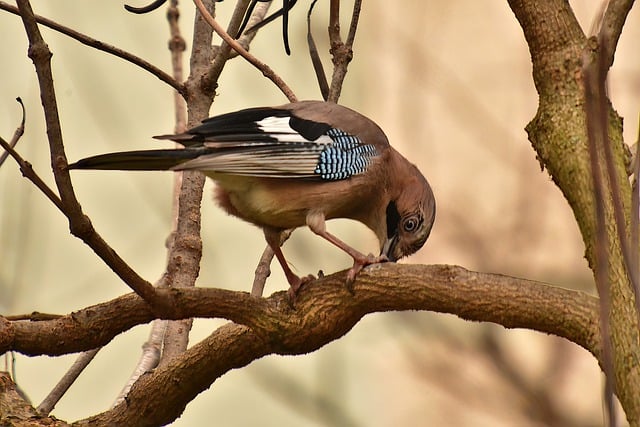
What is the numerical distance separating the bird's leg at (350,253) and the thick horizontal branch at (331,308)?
39mm

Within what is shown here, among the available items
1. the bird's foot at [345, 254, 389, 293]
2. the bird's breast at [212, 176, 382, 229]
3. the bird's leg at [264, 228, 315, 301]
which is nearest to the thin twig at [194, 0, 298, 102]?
the bird's breast at [212, 176, 382, 229]

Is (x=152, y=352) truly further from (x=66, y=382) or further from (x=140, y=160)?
(x=140, y=160)

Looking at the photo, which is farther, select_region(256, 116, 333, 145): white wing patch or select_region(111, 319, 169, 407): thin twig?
select_region(111, 319, 169, 407): thin twig

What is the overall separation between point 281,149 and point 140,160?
748 millimetres

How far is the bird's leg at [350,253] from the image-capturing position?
3.01 m

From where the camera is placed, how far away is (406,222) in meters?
4.23

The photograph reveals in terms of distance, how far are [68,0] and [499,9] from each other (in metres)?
3.59

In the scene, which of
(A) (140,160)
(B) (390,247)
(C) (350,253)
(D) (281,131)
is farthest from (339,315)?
(B) (390,247)

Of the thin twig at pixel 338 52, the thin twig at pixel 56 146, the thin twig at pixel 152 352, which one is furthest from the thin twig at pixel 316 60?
the thin twig at pixel 56 146

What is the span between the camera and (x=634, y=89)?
6070 millimetres

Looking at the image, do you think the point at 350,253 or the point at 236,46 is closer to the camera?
the point at 350,253

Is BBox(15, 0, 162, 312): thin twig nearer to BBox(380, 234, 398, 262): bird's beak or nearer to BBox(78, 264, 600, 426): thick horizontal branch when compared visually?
BBox(78, 264, 600, 426): thick horizontal branch

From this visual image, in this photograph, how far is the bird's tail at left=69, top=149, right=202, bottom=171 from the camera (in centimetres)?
286

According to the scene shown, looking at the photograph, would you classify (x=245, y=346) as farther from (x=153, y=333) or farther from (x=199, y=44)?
(x=199, y=44)
